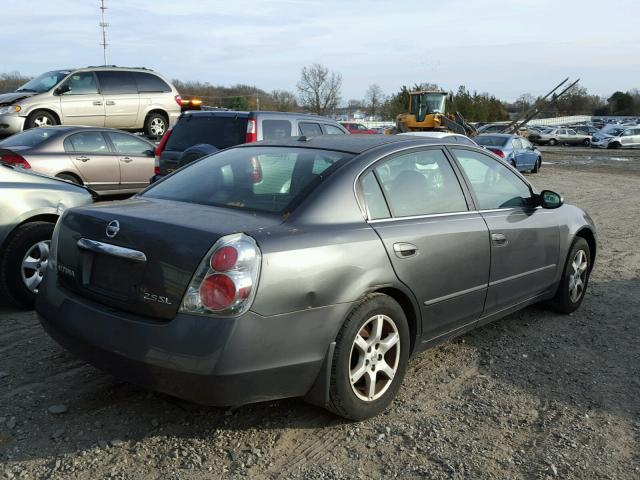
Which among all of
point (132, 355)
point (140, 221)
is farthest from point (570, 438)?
point (140, 221)

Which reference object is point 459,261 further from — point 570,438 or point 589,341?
point 589,341

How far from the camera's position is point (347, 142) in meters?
4.15

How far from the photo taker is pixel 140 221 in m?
3.28

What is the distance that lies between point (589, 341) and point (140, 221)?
3.57m

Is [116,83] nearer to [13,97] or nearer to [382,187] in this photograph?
[13,97]

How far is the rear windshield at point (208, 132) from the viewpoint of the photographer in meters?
8.70

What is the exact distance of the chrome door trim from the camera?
10.3ft

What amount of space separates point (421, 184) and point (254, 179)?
3.60ft

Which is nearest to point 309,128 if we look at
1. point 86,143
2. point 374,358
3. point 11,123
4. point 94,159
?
point 94,159

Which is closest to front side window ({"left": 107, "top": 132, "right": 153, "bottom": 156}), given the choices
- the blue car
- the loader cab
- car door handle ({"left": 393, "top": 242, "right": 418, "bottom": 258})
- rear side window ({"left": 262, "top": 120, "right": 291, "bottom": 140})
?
rear side window ({"left": 262, "top": 120, "right": 291, "bottom": 140})

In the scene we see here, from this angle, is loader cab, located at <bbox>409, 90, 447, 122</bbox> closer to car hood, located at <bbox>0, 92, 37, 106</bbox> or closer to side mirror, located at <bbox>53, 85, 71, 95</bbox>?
side mirror, located at <bbox>53, 85, 71, 95</bbox>

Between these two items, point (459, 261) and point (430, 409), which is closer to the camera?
point (430, 409)

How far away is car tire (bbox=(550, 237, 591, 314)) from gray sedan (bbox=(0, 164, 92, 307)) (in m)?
4.37

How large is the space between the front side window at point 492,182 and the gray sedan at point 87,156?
7.06 m
